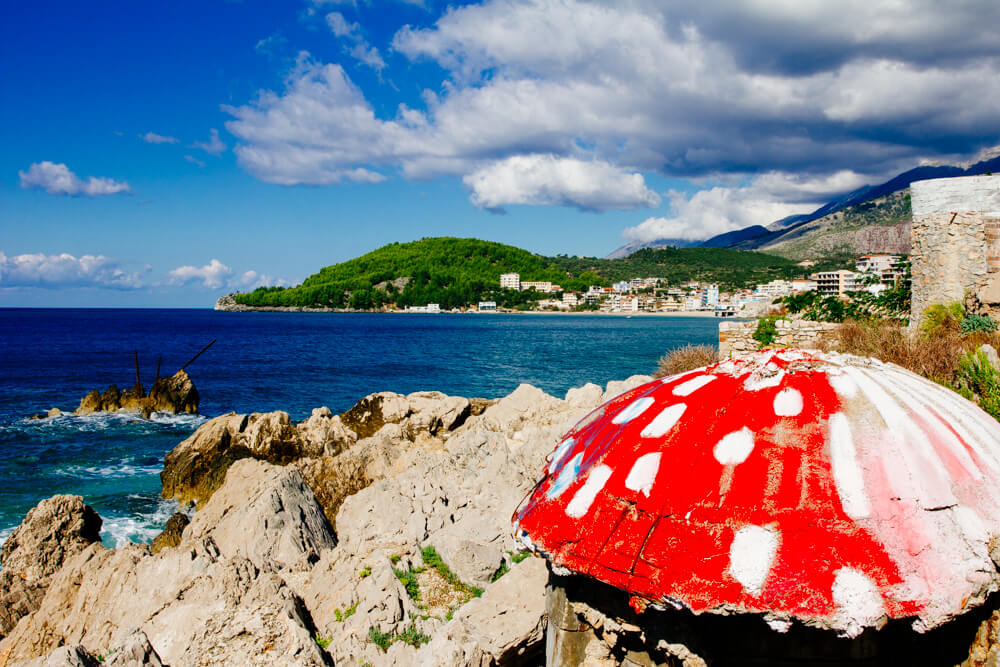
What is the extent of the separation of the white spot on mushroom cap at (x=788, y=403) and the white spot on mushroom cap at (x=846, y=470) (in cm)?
15

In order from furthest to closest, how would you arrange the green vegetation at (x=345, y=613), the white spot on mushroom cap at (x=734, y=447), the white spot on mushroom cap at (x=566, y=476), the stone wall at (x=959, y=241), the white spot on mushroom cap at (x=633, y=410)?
the stone wall at (x=959, y=241) → the green vegetation at (x=345, y=613) → the white spot on mushroom cap at (x=633, y=410) → the white spot on mushroom cap at (x=566, y=476) → the white spot on mushroom cap at (x=734, y=447)

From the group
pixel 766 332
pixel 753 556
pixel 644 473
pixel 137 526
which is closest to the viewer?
pixel 753 556

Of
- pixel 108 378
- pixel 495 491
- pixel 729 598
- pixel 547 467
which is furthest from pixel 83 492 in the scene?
pixel 108 378

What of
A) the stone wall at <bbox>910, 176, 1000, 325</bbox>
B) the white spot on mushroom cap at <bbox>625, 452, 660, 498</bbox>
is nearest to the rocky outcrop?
the stone wall at <bbox>910, 176, 1000, 325</bbox>

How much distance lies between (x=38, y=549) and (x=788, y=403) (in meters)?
11.2

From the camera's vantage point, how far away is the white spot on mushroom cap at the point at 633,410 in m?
3.33

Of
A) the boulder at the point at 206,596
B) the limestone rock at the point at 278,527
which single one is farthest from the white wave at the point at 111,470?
the limestone rock at the point at 278,527

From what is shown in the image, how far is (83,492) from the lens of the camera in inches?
677

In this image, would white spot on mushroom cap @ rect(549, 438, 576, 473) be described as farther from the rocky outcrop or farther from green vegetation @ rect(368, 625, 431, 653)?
the rocky outcrop

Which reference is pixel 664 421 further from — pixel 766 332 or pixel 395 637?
pixel 766 332

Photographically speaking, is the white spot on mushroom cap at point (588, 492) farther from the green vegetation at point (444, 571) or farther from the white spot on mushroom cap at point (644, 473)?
the green vegetation at point (444, 571)

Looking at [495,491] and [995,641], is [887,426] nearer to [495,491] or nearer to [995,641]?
[995,641]

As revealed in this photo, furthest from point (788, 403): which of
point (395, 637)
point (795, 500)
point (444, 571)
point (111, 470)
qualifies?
point (111, 470)

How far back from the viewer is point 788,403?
9.46 feet
